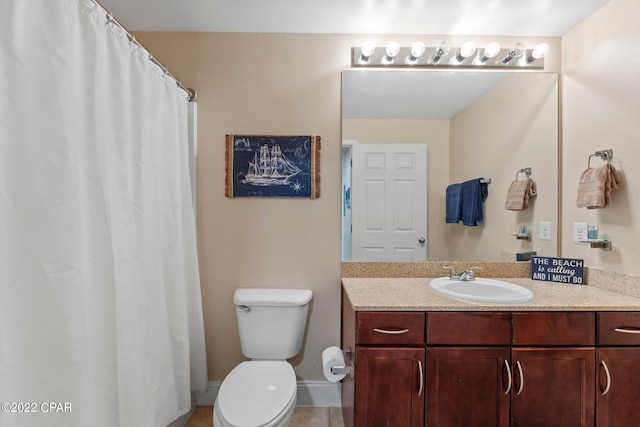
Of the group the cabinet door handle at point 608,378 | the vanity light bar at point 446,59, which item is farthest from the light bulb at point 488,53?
the cabinet door handle at point 608,378

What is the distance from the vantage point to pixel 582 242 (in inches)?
62.9

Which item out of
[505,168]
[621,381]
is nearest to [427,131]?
[505,168]

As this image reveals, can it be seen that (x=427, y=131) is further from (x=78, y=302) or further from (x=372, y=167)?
(x=78, y=302)

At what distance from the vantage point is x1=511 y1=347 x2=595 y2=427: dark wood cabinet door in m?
1.25

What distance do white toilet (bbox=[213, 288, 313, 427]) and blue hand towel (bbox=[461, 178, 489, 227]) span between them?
43.0 inches

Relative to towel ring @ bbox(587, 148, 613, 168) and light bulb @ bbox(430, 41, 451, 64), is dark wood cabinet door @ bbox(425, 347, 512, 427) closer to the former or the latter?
towel ring @ bbox(587, 148, 613, 168)

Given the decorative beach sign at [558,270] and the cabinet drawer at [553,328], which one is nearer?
the cabinet drawer at [553,328]

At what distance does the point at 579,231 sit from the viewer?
65.4 inches

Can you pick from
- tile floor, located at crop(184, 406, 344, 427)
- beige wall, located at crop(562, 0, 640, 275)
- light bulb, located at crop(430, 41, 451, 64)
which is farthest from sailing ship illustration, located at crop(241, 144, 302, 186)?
beige wall, located at crop(562, 0, 640, 275)

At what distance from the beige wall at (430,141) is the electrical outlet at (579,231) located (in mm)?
707

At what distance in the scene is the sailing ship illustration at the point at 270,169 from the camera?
1813 mm

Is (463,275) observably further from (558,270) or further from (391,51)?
(391,51)

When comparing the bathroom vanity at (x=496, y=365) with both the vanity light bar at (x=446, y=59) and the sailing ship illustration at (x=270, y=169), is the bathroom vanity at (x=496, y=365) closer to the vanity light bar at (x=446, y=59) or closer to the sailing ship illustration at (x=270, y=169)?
the sailing ship illustration at (x=270, y=169)

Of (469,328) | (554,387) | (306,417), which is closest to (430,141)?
(469,328)
